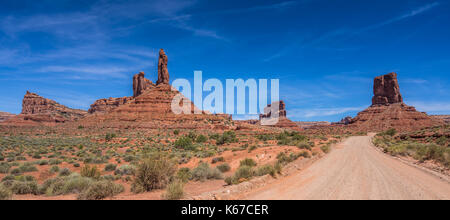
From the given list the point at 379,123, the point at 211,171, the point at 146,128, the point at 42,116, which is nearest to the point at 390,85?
the point at 379,123

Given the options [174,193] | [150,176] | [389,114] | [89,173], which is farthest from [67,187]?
[389,114]

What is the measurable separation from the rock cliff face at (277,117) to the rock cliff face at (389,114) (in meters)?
42.0

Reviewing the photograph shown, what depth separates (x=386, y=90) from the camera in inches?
4668

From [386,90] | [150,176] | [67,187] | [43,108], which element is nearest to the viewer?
[67,187]

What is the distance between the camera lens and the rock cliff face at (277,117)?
14762cm

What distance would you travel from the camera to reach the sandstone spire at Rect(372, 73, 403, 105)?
4530 inches

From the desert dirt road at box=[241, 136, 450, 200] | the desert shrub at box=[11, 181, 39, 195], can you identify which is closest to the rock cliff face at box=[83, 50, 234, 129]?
the desert shrub at box=[11, 181, 39, 195]

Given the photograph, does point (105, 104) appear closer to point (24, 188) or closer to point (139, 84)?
point (139, 84)

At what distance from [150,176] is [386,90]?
458ft

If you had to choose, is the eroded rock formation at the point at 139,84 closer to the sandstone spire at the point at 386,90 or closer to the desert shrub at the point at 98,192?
the sandstone spire at the point at 386,90

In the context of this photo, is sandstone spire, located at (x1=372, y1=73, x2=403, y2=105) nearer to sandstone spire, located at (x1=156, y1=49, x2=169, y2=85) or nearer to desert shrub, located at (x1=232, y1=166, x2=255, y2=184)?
sandstone spire, located at (x1=156, y1=49, x2=169, y2=85)

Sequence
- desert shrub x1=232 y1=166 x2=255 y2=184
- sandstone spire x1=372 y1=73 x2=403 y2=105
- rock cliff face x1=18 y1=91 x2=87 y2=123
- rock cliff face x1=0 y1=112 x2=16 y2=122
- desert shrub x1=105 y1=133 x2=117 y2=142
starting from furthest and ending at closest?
rock cliff face x1=0 y1=112 x2=16 y2=122 → rock cliff face x1=18 y1=91 x2=87 y2=123 → sandstone spire x1=372 y1=73 x2=403 y2=105 → desert shrub x1=105 y1=133 x2=117 y2=142 → desert shrub x1=232 y1=166 x2=255 y2=184

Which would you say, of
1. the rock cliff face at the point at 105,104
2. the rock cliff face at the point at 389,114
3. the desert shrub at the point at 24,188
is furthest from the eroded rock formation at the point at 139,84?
the desert shrub at the point at 24,188
